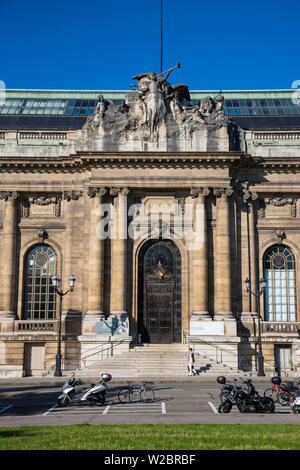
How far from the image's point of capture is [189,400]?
2186 centimetres

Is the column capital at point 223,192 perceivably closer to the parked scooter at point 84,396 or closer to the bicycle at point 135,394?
the bicycle at point 135,394

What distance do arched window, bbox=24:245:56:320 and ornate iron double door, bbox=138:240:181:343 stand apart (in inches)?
251

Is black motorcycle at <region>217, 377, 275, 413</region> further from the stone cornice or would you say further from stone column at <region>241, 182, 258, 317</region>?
the stone cornice

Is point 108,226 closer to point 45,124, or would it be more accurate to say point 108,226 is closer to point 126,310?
point 126,310

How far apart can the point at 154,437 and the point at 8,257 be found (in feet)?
85.8

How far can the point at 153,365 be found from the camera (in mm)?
31719

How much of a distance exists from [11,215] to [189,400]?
2096 cm

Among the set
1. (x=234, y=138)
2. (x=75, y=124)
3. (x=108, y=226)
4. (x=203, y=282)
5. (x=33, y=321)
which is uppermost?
(x=75, y=124)

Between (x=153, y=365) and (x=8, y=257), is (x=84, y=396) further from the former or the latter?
(x=8, y=257)

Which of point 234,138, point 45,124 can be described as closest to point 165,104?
point 234,138

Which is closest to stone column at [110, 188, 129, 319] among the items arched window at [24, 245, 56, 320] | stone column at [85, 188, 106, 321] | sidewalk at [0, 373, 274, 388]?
stone column at [85, 188, 106, 321]

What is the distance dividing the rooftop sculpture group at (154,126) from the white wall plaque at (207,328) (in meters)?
11.6

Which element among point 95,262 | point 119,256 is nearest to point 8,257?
point 95,262

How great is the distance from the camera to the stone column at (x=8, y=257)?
120 ft
